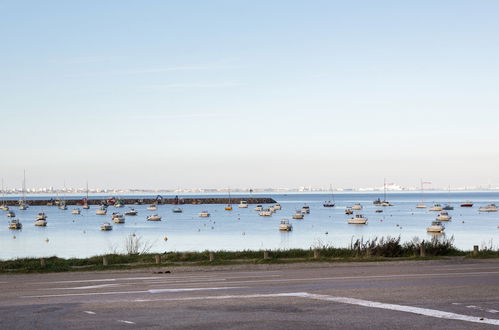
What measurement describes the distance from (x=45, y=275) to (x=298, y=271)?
911 centimetres

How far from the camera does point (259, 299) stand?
56.0 ft

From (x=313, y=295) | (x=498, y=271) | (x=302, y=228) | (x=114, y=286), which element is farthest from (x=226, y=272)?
(x=302, y=228)

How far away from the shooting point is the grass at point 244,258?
88.4 ft

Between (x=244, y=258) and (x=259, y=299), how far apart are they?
42.5ft

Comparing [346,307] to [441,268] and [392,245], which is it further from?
[392,245]

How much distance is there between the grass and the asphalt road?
2.10 m

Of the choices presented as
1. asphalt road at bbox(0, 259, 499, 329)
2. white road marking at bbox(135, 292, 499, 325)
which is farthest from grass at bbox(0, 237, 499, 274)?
white road marking at bbox(135, 292, 499, 325)

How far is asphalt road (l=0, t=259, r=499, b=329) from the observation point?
13.9 meters

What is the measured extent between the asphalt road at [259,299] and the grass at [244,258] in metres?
2.10

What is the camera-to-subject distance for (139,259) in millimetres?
29719

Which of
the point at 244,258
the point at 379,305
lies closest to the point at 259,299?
the point at 379,305

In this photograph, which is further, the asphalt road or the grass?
the grass

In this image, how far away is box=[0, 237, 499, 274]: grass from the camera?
1061 inches

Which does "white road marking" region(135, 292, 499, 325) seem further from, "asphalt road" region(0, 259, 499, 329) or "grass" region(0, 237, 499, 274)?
"grass" region(0, 237, 499, 274)
